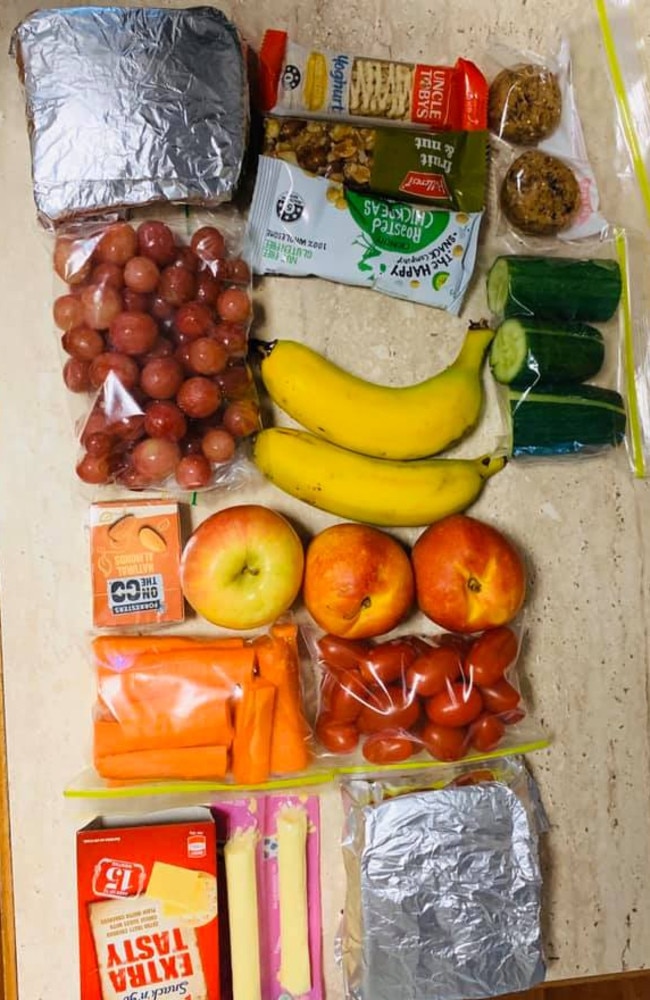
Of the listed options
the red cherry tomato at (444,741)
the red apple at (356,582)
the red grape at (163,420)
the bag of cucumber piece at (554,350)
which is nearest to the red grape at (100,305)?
the red grape at (163,420)

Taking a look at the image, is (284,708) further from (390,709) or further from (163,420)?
(163,420)

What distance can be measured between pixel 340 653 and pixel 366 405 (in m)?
0.29

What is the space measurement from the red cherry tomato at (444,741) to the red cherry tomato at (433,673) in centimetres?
4

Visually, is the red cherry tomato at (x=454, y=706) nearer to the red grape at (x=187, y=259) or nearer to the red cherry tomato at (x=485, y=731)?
the red cherry tomato at (x=485, y=731)

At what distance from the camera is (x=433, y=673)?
95cm

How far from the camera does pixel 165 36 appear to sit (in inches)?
36.3

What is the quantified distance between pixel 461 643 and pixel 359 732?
0.15 meters

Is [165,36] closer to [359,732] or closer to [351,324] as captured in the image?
[351,324]

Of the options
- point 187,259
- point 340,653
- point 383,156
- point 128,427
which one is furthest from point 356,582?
point 383,156

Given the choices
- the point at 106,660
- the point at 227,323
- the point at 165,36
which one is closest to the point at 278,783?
the point at 106,660

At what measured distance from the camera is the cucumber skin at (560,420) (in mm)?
1026

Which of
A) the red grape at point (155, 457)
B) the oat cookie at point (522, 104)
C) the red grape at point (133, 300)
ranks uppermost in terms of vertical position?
the oat cookie at point (522, 104)

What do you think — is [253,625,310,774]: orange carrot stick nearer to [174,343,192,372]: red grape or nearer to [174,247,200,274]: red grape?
[174,343,192,372]: red grape

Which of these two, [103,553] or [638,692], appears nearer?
[103,553]
